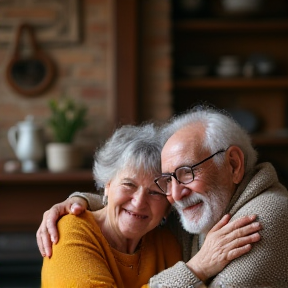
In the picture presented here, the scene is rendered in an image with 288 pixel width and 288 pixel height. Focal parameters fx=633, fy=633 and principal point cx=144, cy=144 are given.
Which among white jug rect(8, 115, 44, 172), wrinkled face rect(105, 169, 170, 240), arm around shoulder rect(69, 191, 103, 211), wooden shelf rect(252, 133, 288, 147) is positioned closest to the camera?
wrinkled face rect(105, 169, 170, 240)

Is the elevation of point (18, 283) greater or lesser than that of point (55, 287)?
lesser

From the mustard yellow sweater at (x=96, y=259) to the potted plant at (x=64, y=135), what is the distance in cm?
206

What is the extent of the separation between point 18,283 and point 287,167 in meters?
2.06

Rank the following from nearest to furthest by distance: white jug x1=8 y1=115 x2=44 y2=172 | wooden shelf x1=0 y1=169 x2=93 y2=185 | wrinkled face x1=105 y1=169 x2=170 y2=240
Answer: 1. wrinkled face x1=105 y1=169 x2=170 y2=240
2. wooden shelf x1=0 y1=169 x2=93 y2=185
3. white jug x1=8 y1=115 x2=44 y2=172

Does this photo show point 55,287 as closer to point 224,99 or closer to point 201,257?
point 201,257

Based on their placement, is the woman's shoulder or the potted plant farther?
the potted plant

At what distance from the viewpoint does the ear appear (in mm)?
1835

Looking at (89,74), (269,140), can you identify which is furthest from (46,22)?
(269,140)

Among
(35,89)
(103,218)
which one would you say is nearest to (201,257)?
(103,218)

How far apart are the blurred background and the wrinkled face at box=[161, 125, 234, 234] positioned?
7.20 feet

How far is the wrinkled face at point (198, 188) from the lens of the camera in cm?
178

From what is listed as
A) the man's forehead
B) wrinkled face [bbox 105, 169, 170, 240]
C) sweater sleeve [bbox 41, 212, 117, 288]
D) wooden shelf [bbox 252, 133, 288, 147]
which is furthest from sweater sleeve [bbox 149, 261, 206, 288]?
wooden shelf [bbox 252, 133, 288, 147]

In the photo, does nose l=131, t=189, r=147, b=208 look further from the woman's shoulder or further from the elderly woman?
the woman's shoulder

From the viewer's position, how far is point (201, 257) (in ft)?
5.58
